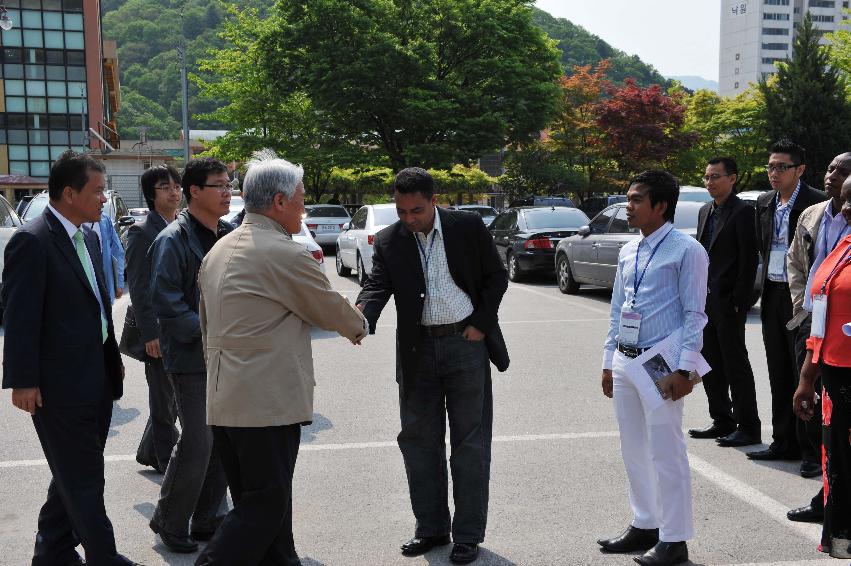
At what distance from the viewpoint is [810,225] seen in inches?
189

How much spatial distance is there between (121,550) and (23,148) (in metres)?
63.6

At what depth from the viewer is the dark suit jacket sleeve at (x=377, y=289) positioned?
4168mm

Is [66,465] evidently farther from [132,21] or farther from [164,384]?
[132,21]

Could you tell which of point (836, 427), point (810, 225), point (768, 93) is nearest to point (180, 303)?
point (836, 427)

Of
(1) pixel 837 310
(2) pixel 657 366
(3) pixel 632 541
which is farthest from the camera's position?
(3) pixel 632 541

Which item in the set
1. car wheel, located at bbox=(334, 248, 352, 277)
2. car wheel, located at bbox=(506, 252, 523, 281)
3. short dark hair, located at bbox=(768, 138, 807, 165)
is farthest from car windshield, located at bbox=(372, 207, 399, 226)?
short dark hair, located at bbox=(768, 138, 807, 165)

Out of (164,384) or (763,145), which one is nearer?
(164,384)

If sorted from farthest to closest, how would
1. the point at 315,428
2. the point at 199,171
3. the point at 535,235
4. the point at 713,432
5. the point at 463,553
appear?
1. the point at 535,235
2. the point at 315,428
3. the point at 713,432
4. the point at 199,171
5. the point at 463,553

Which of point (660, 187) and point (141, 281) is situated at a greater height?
point (660, 187)

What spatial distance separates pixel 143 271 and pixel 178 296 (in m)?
0.96

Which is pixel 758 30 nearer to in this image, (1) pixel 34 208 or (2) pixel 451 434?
(1) pixel 34 208

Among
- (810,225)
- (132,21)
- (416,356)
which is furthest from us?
(132,21)

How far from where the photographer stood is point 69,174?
3607 mm

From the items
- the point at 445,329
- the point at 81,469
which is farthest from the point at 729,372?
the point at 81,469
